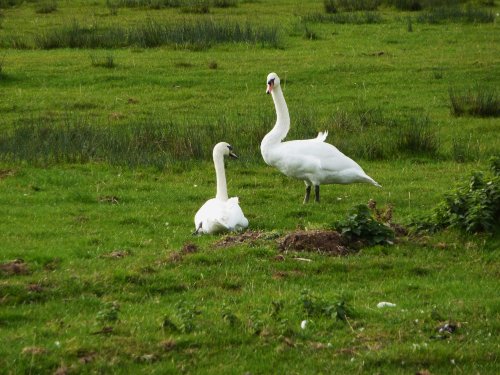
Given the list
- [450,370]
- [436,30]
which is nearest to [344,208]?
[450,370]

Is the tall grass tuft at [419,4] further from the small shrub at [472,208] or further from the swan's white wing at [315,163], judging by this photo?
the small shrub at [472,208]

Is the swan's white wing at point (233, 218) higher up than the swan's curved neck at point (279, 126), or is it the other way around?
the swan's curved neck at point (279, 126)

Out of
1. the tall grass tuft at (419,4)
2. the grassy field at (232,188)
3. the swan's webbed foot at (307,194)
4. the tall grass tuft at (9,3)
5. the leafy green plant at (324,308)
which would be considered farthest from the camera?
the tall grass tuft at (9,3)

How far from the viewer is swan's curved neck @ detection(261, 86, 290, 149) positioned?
48.9 ft

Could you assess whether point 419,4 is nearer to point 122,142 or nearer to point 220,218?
point 122,142

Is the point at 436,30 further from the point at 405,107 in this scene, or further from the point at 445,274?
the point at 445,274

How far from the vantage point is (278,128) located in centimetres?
1520

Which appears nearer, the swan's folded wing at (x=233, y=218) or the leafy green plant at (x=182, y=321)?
the leafy green plant at (x=182, y=321)

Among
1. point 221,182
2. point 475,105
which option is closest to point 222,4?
point 475,105

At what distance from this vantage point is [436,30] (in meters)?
30.5

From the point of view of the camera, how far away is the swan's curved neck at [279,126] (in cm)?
1489

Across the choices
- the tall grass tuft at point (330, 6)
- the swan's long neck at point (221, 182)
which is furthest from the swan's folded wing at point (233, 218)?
the tall grass tuft at point (330, 6)

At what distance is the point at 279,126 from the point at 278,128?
0.07 meters

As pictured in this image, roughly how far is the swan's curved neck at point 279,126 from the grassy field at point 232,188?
2.90 feet
